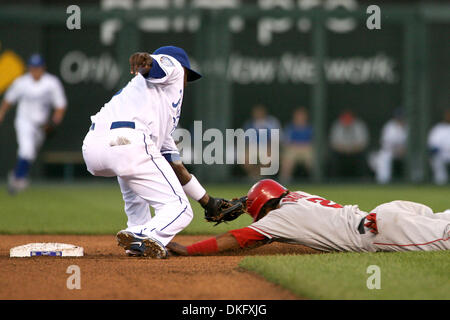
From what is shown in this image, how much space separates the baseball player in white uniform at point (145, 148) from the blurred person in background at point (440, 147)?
40.7 feet

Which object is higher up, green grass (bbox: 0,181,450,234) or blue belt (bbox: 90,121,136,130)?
blue belt (bbox: 90,121,136,130)

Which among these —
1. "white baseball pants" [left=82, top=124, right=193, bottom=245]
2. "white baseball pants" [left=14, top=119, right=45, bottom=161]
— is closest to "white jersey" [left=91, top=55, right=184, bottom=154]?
"white baseball pants" [left=82, top=124, right=193, bottom=245]

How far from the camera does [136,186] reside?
5.68 meters

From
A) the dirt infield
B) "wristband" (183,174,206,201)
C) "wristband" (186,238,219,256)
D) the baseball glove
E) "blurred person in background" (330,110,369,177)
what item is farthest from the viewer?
"blurred person in background" (330,110,369,177)

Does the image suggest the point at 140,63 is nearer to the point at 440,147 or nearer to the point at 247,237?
the point at 247,237

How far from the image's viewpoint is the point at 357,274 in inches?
184

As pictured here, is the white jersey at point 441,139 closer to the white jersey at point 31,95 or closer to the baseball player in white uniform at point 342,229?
the white jersey at point 31,95

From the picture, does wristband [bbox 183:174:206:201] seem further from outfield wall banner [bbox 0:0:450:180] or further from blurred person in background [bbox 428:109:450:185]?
blurred person in background [bbox 428:109:450:185]

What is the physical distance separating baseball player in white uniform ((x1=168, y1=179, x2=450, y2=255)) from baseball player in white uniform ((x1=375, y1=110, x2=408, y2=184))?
12.0 metres

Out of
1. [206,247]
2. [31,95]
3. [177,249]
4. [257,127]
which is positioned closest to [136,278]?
[206,247]

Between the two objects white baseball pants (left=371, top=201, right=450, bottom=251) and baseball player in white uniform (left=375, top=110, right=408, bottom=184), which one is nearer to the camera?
white baseball pants (left=371, top=201, right=450, bottom=251)

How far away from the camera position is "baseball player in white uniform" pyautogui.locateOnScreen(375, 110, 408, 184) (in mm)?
17328

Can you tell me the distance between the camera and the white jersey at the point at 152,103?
5.71m

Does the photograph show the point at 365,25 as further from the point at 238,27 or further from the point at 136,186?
the point at 136,186
